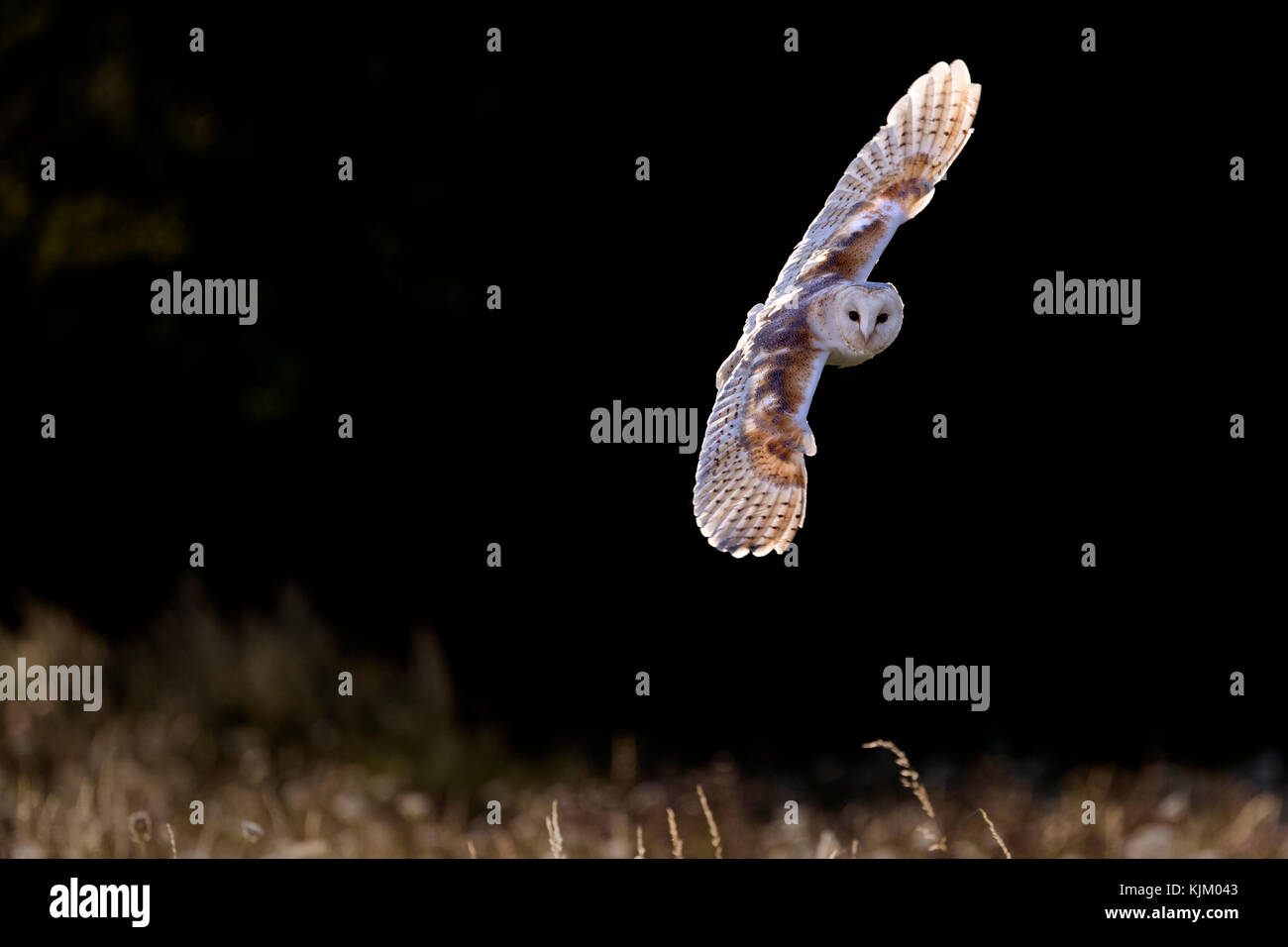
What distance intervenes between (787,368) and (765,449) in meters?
0.18

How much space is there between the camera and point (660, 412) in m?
4.92

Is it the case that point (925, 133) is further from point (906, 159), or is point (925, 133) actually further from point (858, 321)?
point (858, 321)

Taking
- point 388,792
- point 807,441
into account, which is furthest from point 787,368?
point 388,792

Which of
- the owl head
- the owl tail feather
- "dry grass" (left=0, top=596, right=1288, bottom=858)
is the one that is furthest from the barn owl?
"dry grass" (left=0, top=596, right=1288, bottom=858)

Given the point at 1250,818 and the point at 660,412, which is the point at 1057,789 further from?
the point at 660,412

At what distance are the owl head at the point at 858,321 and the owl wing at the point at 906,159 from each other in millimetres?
484

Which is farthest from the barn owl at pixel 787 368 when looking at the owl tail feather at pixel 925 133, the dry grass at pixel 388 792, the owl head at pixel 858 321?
the dry grass at pixel 388 792

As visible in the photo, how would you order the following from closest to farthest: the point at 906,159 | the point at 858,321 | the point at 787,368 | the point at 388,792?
1. the point at 858,321
2. the point at 787,368
3. the point at 906,159
4. the point at 388,792

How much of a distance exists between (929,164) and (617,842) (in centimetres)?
261

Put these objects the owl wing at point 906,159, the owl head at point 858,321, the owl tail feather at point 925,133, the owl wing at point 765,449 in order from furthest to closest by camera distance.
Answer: the owl tail feather at point 925,133, the owl wing at point 906,159, the owl wing at point 765,449, the owl head at point 858,321

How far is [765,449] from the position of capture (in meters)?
3.19

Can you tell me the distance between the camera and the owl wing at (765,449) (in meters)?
3.10

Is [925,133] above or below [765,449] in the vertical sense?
above

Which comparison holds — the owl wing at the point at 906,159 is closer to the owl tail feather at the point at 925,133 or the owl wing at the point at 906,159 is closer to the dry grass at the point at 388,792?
the owl tail feather at the point at 925,133
